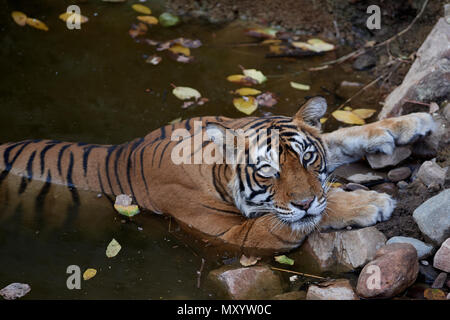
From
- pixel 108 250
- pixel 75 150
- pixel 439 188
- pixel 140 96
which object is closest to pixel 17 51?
pixel 140 96

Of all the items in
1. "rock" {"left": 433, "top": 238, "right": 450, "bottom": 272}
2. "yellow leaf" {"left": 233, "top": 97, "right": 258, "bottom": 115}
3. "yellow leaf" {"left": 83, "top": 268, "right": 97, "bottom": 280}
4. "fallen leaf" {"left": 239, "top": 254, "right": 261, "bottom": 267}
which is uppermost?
"rock" {"left": 433, "top": 238, "right": 450, "bottom": 272}

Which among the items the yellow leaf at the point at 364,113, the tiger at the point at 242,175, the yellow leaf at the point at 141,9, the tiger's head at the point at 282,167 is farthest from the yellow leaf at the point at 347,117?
the yellow leaf at the point at 141,9

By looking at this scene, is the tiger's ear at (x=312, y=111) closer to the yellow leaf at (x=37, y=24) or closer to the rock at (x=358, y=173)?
the rock at (x=358, y=173)

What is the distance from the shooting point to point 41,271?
8.98ft

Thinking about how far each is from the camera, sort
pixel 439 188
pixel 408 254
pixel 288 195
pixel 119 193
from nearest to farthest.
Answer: pixel 408 254 → pixel 288 195 → pixel 439 188 → pixel 119 193

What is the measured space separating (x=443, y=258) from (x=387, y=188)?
69 cm

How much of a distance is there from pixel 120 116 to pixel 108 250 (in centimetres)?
128

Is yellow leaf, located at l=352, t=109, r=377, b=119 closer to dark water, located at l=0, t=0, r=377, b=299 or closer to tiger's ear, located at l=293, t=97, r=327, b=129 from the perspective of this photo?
dark water, located at l=0, t=0, r=377, b=299

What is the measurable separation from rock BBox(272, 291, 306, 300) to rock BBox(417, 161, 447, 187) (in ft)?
2.84

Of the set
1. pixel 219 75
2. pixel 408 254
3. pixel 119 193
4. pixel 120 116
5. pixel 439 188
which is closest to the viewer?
pixel 408 254

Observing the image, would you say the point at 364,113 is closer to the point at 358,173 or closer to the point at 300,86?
the point at 300,86

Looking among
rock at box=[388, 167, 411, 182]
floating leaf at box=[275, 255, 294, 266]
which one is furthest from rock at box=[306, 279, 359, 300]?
rock at box=[388, 167, 411, 182]

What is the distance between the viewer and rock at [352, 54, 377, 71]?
4.25 m
